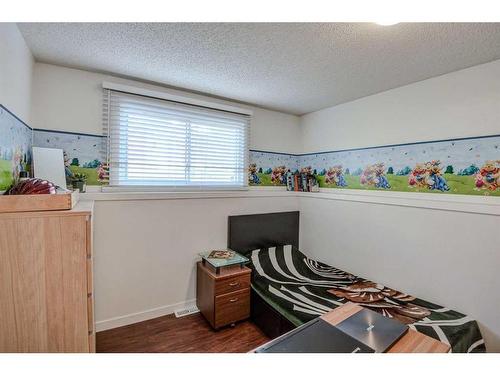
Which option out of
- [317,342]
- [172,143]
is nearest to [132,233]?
[172,143]

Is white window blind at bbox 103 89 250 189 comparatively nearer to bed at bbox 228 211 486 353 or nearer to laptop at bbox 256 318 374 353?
bed at bbox 228 211 486 353

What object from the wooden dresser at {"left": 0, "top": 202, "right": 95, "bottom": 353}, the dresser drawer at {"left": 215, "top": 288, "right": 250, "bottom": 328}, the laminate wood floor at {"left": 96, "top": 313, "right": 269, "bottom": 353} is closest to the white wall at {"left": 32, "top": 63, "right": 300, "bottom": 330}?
the laminate wood floor at {"left": 96, "top": 313, "right": 269, "bottom": 353}

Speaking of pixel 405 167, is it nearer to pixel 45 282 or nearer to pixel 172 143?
pixel 172 143

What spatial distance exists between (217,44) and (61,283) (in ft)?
5.60

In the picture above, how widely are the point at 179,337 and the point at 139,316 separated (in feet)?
1.68

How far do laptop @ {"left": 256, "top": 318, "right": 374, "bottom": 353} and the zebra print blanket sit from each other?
84cm

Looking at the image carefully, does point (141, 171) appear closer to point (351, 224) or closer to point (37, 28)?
point (37, 28)

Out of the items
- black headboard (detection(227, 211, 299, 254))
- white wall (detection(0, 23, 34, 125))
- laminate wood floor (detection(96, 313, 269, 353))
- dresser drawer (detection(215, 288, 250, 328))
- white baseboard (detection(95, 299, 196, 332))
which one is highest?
white wall (detection(0, 23, 34, 125))

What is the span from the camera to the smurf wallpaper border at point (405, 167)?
181 centimetres

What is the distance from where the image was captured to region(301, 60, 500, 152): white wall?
1804 mm

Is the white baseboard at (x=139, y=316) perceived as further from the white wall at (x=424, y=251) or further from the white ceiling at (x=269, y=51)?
the white ceiling at (x=269, y=51)

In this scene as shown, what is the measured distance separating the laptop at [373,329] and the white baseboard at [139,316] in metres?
1.94

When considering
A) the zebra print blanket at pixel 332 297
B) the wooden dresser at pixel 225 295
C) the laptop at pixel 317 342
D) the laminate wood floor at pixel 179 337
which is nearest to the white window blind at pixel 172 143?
the wooden dresser at pixel 225 295

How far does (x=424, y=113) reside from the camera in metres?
2.14
